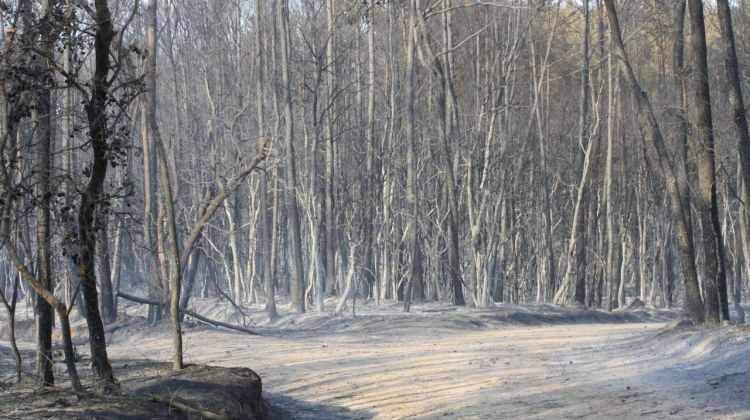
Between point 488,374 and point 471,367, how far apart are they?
852 mm

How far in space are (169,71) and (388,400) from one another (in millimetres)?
47608

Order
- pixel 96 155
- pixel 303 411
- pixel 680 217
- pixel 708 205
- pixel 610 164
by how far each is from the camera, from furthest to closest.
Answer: pixel 610 164 → pixel 680 217 → pixel 708 205 → pixel 303 411 → pixel 96 155

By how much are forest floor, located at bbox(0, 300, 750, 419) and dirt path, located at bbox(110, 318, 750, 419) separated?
21mm

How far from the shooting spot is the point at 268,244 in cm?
3169

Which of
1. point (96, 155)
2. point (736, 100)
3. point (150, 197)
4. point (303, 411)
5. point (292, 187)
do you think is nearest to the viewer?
point (96, 155)

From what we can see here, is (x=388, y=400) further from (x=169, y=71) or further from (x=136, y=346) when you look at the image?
(x=169, y=71)

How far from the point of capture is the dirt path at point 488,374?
1070 centimetres

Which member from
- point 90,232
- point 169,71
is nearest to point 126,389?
point 90,232

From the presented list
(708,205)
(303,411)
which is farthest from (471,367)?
(708,205)

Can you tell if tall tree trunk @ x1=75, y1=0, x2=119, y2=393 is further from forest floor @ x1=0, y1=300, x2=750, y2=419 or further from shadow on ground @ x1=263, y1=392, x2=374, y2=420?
forest floor @ x1=0, y1=300, x2=750, y2=419

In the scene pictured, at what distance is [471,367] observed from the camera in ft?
48.4

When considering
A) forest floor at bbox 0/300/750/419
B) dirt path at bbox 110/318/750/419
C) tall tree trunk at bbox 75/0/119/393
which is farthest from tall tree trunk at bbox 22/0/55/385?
dirt path at bbox 110/318/750/419

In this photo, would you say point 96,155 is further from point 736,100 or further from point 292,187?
point 292,187

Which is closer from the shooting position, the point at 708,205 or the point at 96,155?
the point at 96,155
